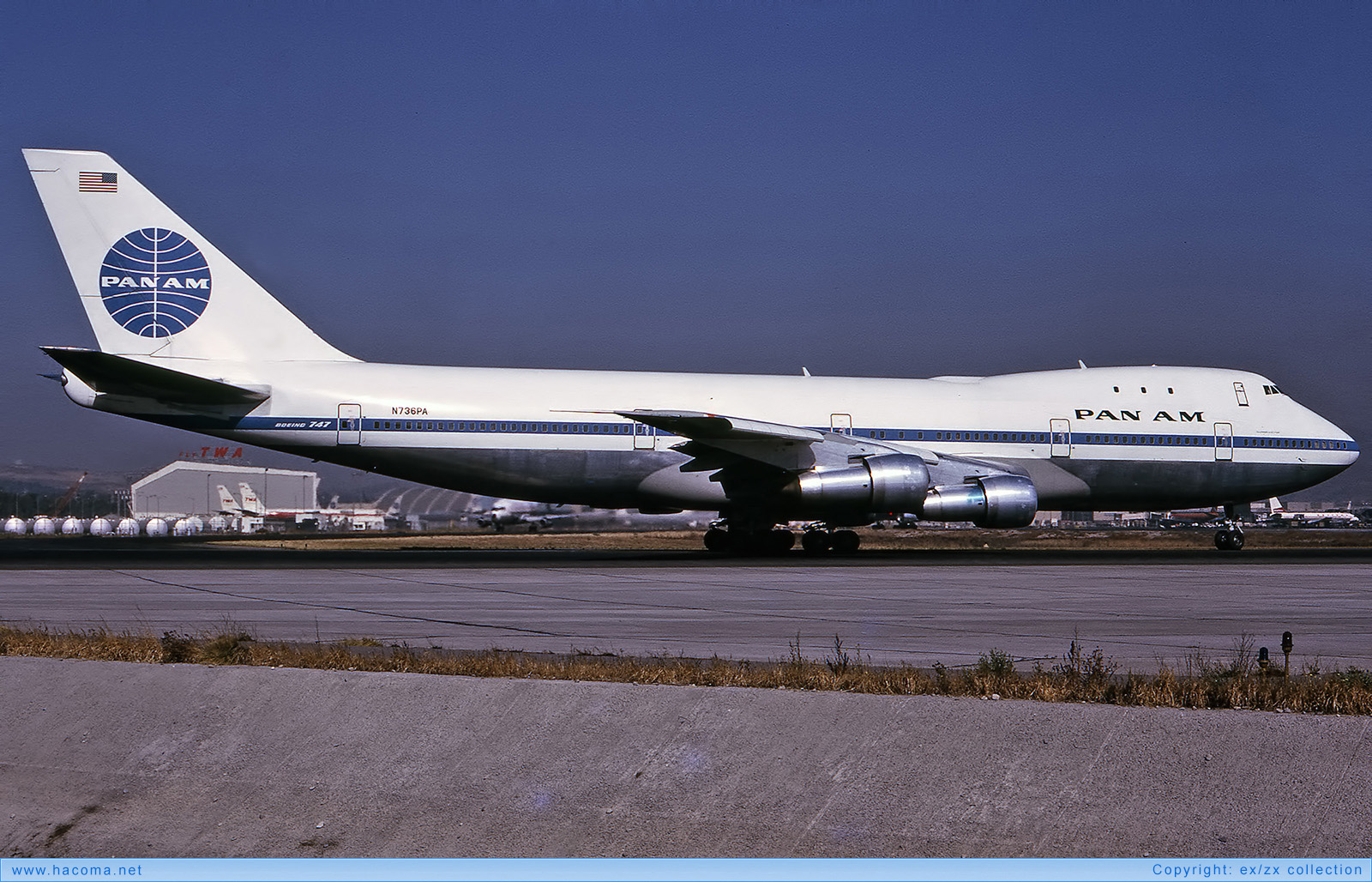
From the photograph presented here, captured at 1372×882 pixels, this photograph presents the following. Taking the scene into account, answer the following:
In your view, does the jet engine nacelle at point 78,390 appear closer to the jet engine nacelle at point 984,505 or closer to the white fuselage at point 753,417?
the white fuselage at point 753,417

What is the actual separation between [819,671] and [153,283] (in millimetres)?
22544

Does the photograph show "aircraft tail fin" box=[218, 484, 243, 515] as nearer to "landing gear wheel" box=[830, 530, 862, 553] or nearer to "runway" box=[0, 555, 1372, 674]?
"landing gear wheel" box=[830, 530, 862, 553]

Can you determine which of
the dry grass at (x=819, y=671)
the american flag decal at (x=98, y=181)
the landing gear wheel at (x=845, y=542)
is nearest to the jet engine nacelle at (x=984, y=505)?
the landing gear wheel at (x=845, y=542)

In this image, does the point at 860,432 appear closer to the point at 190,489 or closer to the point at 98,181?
the point at 98,181

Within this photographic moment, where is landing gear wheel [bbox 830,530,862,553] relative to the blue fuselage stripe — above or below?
below

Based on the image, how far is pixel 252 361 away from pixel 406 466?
3924mm

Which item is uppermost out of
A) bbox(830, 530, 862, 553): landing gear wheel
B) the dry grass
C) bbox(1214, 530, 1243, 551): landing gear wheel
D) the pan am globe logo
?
the pan am globe logo

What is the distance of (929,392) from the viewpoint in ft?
93.0

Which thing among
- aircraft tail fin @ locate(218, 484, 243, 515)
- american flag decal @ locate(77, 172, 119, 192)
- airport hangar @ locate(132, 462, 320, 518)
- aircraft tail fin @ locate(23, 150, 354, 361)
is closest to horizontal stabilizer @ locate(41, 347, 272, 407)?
aircraft tail fin @ locate(23, 150, 354, 361)

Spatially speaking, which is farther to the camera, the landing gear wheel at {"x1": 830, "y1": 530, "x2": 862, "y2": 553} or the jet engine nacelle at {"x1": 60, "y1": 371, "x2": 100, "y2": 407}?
the landing gear wheel at {"x1": 830, "y1": 530, "x2": 862, "y2": 553}

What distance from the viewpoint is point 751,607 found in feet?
47.4

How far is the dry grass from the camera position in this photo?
676 centimetres

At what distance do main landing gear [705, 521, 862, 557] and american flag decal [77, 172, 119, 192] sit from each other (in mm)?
14304

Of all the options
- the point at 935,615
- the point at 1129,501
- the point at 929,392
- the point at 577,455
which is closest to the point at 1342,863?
the point at 935,615
